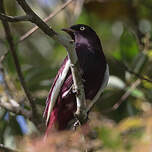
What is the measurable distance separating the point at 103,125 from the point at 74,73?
28.0 inches

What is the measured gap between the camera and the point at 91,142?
2.30 metres

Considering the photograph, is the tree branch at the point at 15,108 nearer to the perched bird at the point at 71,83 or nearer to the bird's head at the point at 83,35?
the perched bird at the point at 71,83

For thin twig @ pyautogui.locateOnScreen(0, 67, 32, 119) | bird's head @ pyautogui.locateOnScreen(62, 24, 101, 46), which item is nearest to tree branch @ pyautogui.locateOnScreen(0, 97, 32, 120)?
thin twig @ pyautogui.locateOnScreen(0, 67, 32, 119)

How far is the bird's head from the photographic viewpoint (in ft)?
12.9

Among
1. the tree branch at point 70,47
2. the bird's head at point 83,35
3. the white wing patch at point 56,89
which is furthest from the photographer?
the bird's head at point 83,35

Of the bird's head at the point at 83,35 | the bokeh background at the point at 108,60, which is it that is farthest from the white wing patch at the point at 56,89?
the bird's head at the point at 83,35

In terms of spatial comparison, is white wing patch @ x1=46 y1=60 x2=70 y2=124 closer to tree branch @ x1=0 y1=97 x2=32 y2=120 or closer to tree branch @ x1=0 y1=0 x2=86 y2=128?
tree branch @ x1=0 y1=97 x2=32 y2=120

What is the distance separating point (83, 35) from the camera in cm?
407

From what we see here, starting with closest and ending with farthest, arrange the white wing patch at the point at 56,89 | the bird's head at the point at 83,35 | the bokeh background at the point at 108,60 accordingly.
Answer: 1. the white wing patch at the point at 56,89
2. the bird's head at the point at 83,35
3. the bokeh background at the point at 108,60

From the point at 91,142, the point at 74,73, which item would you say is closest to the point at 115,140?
the point at 91,142

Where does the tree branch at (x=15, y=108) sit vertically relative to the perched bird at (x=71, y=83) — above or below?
below

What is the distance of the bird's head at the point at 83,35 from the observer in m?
3.94

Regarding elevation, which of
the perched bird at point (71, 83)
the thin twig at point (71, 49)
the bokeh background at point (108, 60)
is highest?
the thin twig at point (71, 49)

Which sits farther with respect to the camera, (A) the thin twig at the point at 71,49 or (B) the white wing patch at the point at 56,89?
(B) the white wing patch at the point at 56,89
